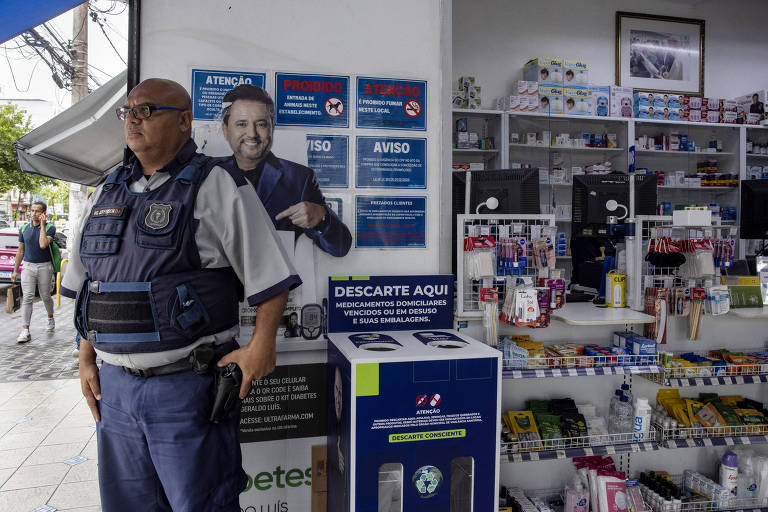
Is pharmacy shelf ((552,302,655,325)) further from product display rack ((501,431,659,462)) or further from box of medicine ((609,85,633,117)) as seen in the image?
box of medicine ((609,85,633,117))

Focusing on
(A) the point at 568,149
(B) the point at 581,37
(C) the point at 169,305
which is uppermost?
(B) the point at 581,37

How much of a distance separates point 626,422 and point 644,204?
1558 mm

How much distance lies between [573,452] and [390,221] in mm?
1434

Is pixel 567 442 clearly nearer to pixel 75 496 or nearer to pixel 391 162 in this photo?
pixel 391 162

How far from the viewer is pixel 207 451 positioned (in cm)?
171

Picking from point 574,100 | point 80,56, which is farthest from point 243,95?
point 80,56

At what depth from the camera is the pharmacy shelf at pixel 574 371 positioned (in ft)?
8.05

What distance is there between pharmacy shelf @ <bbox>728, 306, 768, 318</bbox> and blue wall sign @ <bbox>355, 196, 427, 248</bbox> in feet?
5.73

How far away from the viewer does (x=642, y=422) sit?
8.68 ft

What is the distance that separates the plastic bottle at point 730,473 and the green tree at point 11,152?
48.1 feet

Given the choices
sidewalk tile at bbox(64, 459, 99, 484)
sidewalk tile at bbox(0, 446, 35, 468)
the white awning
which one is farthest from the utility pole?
sidewalk tile at bbox(64, 459, 99, 484)

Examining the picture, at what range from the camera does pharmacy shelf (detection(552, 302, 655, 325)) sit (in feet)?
8.30

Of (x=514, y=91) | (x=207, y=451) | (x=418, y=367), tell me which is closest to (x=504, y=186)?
(x=418, y=367)

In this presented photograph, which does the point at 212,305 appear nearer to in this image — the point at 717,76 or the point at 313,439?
the point at 313,439
